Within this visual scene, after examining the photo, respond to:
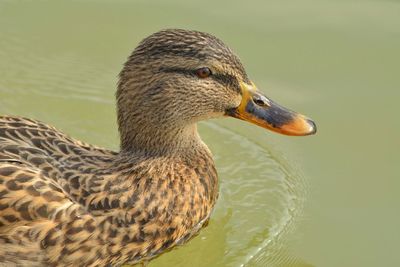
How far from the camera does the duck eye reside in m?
5.50

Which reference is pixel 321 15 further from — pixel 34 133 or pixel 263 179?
pixel 34 133

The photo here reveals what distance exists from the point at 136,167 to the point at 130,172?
0.22 feet

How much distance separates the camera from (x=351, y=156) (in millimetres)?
6719

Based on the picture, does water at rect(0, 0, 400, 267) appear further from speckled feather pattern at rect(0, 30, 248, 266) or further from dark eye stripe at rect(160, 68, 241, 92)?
dark eye stripe at rect(160, 68, 241, 92)

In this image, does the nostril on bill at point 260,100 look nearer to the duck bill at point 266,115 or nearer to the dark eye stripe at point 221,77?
the duck bill at point 266,115

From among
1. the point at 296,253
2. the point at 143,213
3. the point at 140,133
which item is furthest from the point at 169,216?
the point at 296,253

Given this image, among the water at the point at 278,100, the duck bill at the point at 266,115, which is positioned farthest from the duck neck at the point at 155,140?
the water at the point at 278,100

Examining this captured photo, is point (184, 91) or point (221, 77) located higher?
point (221, 77)

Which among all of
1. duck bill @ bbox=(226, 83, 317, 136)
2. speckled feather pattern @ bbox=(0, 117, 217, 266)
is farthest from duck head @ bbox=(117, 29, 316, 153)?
speckled feather pattern @ bbox=(0, 117, 217, 266)

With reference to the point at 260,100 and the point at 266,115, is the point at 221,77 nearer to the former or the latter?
the point at 260,100

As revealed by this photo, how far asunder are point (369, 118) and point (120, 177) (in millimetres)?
2404

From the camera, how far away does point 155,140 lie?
5781mm

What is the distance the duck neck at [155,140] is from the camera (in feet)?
18.9

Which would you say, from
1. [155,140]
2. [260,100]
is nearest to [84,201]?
[155,140]
